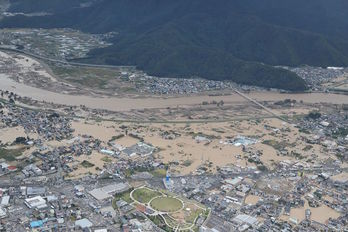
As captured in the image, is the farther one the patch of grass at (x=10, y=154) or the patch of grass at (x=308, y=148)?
the patch of grass at (x=308, y=148)

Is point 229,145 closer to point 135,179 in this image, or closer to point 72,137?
point 135,179

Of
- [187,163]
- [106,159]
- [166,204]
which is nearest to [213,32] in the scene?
[187,163]

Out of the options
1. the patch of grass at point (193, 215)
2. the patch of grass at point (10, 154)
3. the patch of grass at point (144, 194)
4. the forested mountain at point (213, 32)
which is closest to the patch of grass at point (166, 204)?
the patch of grass at point (144, 194)

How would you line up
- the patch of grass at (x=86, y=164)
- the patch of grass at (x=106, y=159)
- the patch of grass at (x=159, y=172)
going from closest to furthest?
the patch of grass at (x=159, y=172) → the patch of grass at (x=86, y=164) → the patch of grass at (x=106, y=159)

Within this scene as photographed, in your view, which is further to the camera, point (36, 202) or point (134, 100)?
point (134, 100)

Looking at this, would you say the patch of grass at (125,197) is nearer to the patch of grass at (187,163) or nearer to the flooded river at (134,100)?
the patch of grass at (187,163)

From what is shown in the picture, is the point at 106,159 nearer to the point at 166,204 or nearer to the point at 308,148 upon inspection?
Answer: the point at 166,204

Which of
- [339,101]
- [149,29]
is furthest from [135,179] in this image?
[149,29]
